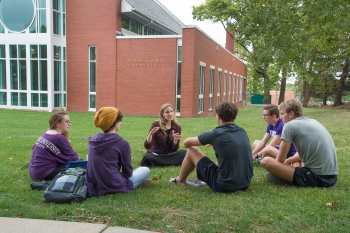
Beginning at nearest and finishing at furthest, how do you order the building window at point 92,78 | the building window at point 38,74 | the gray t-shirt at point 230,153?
the gray t-shirt at point 230,153, the building window at point 38,74, the building window at point 92,78

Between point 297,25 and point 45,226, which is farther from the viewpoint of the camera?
point 297,25

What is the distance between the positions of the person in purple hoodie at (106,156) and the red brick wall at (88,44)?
779 inches

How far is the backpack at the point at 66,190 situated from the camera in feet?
14.3

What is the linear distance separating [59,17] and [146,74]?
24.2 feet

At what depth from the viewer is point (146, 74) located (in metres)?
23.5

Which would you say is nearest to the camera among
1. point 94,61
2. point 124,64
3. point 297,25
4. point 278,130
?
point 278,130

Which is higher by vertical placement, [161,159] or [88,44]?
[88,44]

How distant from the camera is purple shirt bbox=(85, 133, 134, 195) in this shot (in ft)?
15.0

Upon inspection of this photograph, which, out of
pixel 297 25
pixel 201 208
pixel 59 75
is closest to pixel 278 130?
pixel 201 208

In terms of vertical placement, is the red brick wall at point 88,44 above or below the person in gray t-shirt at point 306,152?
above

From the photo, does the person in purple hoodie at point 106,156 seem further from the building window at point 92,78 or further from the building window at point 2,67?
the building window at point 2,67

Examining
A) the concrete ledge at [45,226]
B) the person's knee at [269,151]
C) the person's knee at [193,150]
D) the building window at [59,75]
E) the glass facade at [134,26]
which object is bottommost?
the concrete ledge at [45,226]

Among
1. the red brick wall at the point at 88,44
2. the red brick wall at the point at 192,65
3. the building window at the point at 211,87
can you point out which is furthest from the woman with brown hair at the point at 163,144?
the building window at the point at 211,87

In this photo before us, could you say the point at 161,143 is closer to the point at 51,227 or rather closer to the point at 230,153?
the point at 230,153
